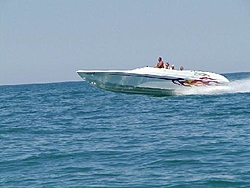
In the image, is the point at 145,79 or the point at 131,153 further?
the point at 145,79

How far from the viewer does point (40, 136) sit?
12195 millimetres

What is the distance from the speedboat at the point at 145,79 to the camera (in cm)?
2259

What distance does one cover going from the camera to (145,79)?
74.1 ft

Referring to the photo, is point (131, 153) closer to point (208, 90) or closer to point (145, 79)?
point (145, 79)

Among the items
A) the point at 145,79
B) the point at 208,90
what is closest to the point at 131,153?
the point at 145,79

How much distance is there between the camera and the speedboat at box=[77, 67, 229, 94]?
74.1 ft

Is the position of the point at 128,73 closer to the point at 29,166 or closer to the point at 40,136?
the point at 40,136

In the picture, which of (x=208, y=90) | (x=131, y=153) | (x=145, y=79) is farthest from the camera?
(x=208, y=90)

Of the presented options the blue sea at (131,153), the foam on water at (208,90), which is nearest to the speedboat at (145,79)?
the foam on water at (208,90)

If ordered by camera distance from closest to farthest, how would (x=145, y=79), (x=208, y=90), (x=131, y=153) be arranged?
(x=131, y=153), (x=145, y=79), (x=208, y=90)

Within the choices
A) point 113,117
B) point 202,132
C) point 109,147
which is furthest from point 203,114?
point 109,147

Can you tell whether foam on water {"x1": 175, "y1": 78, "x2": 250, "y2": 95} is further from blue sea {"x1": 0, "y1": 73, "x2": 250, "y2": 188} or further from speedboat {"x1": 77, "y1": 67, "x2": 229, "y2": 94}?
blue sea {"x1": 0, "y1": 73, "x2": 250, "y2": 188}

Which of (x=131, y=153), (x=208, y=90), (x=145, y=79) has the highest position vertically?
(x=145, y=79)

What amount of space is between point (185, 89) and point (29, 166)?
53.8ft
